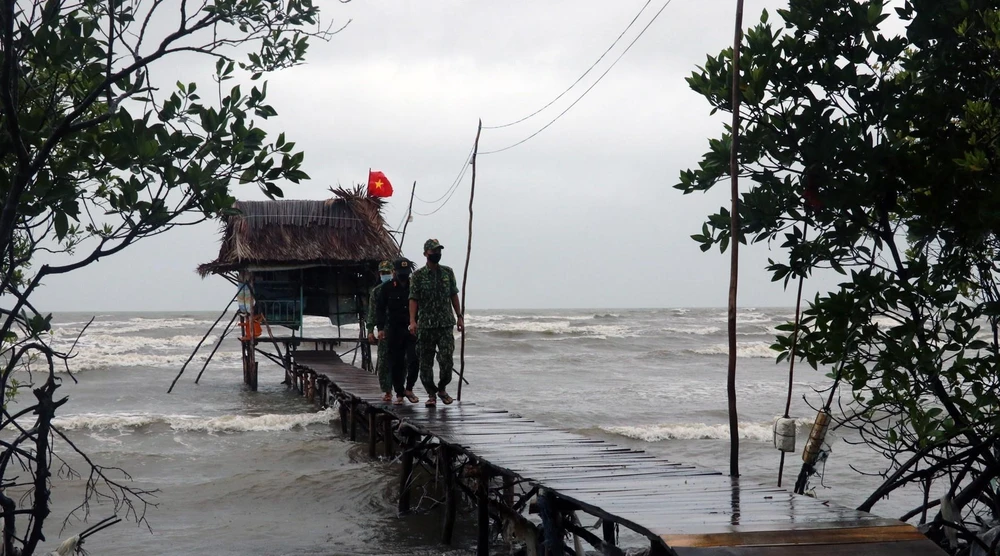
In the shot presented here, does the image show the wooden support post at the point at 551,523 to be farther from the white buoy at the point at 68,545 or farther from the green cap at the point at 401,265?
the green cap at the point at 401,265

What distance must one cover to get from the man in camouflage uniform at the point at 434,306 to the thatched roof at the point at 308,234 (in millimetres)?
9236

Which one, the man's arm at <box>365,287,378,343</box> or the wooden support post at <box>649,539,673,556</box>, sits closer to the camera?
the wooden support post at <box>649,539,673,556</box>

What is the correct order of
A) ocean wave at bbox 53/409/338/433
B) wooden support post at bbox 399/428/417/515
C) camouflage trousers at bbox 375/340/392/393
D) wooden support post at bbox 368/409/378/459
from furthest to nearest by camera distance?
ocean wave at bbox 53/409/338/433
wooden support post at bbox 368/409/378/459
camouflage trousers at bbox 375/340/392/393
wooden support post at bbox 399/428/417/515

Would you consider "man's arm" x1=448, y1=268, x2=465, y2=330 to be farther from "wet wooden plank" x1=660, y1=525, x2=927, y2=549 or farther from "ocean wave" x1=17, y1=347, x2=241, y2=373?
"ocean wave" x1=17, y1=347, x2=241, y2=373

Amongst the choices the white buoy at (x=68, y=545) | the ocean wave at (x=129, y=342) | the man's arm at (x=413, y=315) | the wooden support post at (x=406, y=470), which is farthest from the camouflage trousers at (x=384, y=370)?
the ocean wave at (x=129, y=342)

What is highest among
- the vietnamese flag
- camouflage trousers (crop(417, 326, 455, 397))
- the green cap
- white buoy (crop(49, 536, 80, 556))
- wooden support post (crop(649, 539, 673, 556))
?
the vietnamese flag

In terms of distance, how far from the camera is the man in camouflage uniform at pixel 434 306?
9406 mm

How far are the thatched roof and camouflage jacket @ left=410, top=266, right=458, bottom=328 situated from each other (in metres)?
9.31

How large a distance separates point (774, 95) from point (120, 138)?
4.24 metres

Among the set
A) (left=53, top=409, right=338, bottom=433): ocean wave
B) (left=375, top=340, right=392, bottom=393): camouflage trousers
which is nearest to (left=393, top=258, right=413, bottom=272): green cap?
(left=375, top=340, right=392, bottom=393): camouflage trousers

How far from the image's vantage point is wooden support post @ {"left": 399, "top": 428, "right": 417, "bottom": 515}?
10062 millimetres

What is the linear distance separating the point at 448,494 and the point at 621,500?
11.8 feet

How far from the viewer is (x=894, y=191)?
6020 millimetres

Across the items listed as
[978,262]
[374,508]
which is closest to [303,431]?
[374,508]
